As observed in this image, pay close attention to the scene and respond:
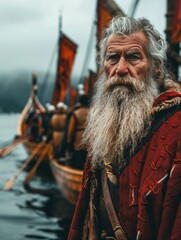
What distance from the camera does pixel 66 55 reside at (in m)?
22.2

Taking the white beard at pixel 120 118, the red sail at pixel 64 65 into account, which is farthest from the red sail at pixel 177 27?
the red sail at pixel 64 65

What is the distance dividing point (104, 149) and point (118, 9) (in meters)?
13.3

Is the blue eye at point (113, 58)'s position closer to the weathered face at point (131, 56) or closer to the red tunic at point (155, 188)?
the weathered face at point (131, 56)

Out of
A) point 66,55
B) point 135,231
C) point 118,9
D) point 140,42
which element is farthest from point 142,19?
point 66,55

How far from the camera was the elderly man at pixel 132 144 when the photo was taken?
1797 mm

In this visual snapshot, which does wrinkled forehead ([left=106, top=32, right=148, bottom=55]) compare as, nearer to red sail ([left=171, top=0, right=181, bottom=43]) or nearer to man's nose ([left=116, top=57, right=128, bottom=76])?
man's nose ([left=116, top=57, right=128, bottom=76])

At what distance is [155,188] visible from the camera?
5.85 ft

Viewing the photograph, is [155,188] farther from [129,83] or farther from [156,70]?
[156,70]

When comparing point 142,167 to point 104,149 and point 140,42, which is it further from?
point 140,42

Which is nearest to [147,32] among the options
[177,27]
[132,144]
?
[132,144]

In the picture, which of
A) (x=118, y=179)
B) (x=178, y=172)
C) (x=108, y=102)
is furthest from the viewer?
(x=108, y=102)

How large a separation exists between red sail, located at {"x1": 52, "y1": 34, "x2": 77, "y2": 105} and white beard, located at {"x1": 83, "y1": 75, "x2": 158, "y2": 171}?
19.6 metres

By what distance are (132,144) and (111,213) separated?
0.31m

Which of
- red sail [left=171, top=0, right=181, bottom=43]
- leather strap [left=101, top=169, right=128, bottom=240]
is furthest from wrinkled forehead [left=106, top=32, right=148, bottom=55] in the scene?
red sail [left=171, top=0, right=181, bottom=43]
